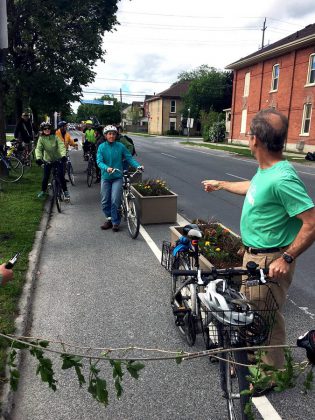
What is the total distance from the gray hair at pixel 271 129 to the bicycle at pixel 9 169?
36.0 feet

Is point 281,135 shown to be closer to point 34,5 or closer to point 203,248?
point 203,248

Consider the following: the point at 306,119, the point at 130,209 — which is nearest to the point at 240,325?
the point at 130,209

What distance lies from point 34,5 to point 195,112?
56.1 m

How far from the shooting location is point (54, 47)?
15359mm

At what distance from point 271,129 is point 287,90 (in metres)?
31.3

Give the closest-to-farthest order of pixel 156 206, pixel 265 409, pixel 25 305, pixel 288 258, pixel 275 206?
1. pixel 288 258
2. pixel 275 206
3. pixel 265 409
4. pixel 25 305
5. pixel 156 206

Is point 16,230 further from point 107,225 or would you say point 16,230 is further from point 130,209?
point 130,209

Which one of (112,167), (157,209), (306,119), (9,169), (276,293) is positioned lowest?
(157,209)

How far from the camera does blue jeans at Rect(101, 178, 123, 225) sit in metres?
7.35

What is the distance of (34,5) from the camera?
13.6 m

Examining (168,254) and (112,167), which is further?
(112,167)

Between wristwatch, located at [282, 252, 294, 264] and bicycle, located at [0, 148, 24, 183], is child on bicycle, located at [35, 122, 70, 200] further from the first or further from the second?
wristwatch, located at [282, 252, 294, 264]

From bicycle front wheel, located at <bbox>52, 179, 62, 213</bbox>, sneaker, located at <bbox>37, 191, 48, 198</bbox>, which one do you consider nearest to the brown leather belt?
bicycle front wheel, located at <bbox>52, 179, 62, 213</bbox>

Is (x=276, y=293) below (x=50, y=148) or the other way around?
below
